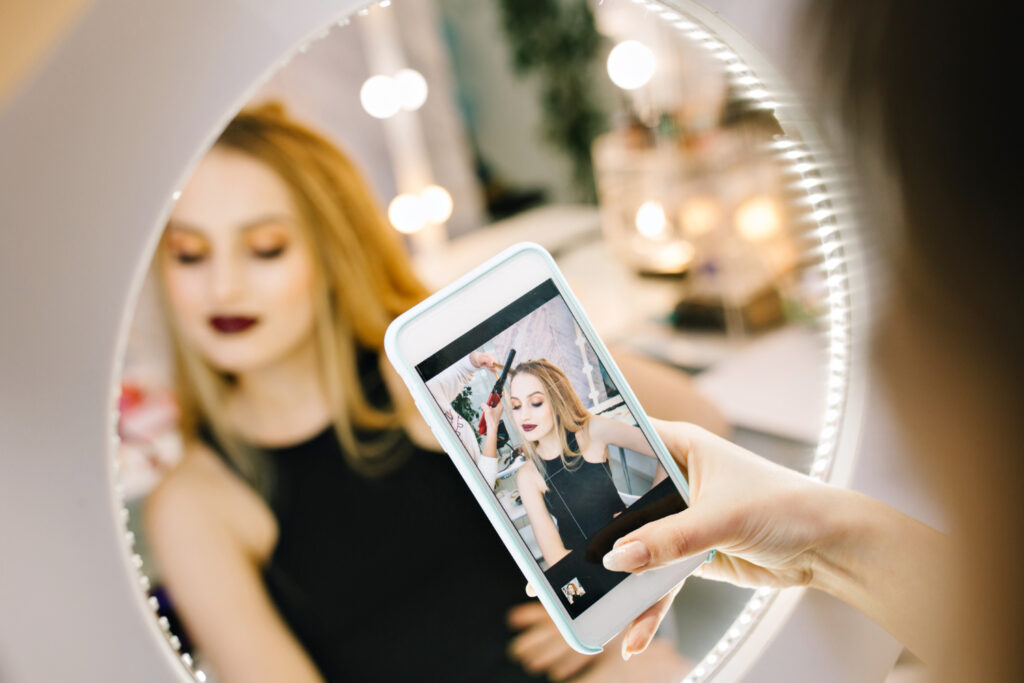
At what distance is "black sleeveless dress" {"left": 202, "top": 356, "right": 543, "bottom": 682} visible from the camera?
1.23 feet

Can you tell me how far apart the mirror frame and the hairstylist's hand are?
1.0 inches

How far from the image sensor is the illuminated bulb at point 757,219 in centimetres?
35

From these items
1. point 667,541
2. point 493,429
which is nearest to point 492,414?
point 493,429

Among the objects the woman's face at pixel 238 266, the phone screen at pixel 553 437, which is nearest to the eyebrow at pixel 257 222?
the woman's face at pixel 238 266

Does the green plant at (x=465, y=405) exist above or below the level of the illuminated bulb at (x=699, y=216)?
below

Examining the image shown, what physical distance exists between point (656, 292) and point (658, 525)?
5.0 inches

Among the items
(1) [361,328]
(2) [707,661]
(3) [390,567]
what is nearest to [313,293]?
(1) [361,328]

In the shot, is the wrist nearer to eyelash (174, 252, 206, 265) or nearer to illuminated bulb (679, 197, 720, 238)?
illuminated bulb (679, 197, 720, 238)

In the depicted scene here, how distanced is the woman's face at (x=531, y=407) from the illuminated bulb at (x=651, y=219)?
0.37 feet

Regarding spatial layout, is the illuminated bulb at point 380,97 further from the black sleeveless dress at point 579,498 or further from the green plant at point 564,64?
the black sleeveless dress at point 579,498

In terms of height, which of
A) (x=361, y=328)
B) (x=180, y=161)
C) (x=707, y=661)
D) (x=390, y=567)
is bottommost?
(x=707, y=661)

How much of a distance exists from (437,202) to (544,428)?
138mm

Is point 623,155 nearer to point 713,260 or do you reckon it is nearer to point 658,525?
point 713,260

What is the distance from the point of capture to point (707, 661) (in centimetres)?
36
